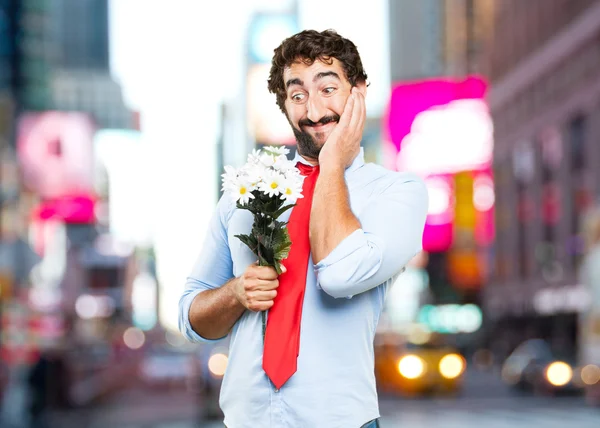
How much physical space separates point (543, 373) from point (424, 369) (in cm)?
310

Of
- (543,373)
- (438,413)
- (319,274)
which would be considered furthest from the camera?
(543,373)

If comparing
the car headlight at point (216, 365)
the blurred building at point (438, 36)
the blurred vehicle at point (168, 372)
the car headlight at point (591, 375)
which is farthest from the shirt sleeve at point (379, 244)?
the blurred building at point (438, 36)

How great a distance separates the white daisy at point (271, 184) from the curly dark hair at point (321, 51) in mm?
450

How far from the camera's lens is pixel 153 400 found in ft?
117

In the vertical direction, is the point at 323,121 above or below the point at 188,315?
above

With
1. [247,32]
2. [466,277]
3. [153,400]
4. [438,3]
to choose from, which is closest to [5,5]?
[247,32]

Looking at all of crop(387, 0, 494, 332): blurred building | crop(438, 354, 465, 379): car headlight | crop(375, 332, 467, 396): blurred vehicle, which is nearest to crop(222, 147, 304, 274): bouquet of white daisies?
crop(375, 332, 467, 396): blurred vehicle

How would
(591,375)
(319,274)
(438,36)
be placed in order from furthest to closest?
(438,36), (591,375), (319,274)

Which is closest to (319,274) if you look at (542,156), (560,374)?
(560,374)

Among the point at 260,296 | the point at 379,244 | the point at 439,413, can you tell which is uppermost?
the point at 379,244

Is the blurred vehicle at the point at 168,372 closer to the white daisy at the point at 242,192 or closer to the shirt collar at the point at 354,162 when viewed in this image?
the shirt collar at the point at 354,162

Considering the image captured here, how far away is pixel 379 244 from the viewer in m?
3.17

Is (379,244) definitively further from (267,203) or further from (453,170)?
(453,170)

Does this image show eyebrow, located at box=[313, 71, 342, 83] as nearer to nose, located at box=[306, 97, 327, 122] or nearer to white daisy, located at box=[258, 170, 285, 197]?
nose, located at box=[306, 97, 327, 122]
